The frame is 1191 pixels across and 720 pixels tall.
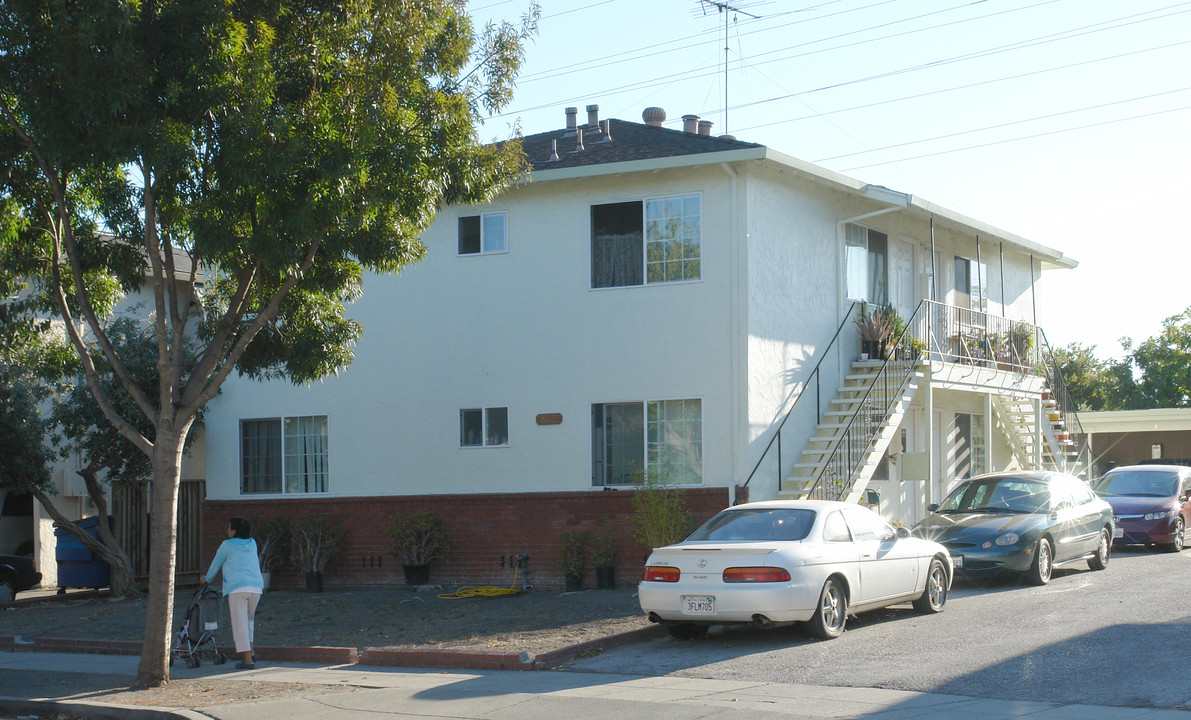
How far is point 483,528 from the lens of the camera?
750 inches

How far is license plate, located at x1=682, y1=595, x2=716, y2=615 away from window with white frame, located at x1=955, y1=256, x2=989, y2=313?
14.0 metres

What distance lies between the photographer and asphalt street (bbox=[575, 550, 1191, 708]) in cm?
953

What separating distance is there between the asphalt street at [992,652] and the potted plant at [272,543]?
9.57 metres

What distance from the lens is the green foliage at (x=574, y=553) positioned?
17750 millimetres

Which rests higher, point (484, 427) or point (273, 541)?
point (484, 427)

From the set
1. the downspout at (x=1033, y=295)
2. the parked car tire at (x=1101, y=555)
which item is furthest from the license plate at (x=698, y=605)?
the downspout at (x=1033, y=295)

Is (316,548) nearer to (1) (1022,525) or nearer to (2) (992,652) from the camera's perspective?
(1) (1022,525)

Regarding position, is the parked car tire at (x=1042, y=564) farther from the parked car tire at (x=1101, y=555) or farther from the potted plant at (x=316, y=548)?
the potted plant at (x=316, y=548)

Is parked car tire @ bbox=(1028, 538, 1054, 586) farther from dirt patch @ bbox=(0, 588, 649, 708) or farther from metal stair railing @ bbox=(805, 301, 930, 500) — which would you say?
dirt patch @ bbox=(0, 588, 649, 708)

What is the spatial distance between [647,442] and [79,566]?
32.3 ft

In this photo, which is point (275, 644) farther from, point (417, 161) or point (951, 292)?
point (951, 292)

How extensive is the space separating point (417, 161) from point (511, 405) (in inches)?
311

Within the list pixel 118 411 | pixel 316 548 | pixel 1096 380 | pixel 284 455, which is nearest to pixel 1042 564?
pixel 316 548

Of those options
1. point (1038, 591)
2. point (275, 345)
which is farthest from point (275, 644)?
point (1038, 591)
